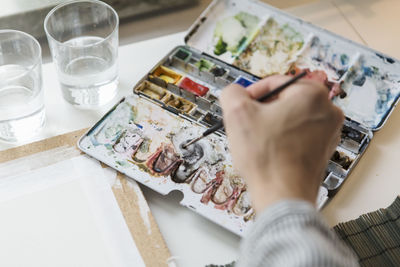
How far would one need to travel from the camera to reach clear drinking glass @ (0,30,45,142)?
92cm

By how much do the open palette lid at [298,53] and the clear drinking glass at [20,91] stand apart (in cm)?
30

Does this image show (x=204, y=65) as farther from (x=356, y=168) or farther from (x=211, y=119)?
(x=356, y=168)

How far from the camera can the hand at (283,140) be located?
60 centimetres

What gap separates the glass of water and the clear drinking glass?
0.05 m

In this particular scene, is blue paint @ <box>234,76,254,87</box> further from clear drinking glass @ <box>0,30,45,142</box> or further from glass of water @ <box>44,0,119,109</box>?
clear drinking glass @ <box>0,30,45,142</box>

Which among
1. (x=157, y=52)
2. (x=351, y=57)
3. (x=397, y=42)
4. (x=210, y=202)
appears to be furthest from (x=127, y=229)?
(x=397, y=42)

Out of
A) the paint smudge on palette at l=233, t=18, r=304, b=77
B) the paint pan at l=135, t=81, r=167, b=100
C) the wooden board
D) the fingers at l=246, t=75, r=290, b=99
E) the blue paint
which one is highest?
the fingers at l=246, t=75, r=290, b=99

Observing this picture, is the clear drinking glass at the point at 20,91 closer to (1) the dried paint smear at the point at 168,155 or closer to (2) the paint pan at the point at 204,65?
(1) the dried paint smear at the point at 168,155

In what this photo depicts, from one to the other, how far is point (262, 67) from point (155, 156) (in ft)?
0.95

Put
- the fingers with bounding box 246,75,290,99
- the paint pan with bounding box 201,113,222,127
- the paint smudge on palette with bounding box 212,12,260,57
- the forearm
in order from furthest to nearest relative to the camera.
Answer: the paint smudge on palette with bounding box 212,12,260,57, the paint pan with bounding box 201,113,222,127, the fingers with bounding box 246,75,290,99, the forearm

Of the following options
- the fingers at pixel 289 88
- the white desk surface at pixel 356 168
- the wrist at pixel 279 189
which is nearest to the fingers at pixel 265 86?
the fingers at pixel 289 88

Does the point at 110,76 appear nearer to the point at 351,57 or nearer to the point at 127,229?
the point at 127,229

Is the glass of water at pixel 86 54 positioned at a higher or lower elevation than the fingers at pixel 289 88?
lower

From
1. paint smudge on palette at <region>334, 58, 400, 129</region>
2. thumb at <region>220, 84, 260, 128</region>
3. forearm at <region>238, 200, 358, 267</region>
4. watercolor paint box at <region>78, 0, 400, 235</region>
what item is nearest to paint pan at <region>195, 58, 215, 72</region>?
Answer: watercolor paint box at <region>78, 0, 400, 235</region>
